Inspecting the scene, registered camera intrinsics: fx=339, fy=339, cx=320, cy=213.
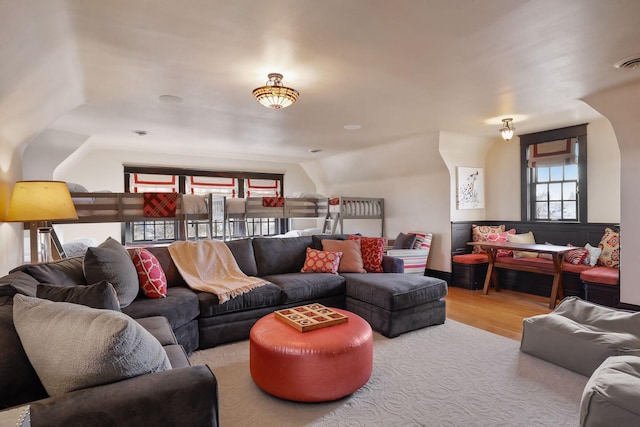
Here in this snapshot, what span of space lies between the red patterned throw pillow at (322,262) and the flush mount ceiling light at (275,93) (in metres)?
1.77

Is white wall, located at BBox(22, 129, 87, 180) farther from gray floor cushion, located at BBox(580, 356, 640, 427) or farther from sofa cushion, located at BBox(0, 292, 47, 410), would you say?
gray floor cushion, located at BBox(580, 356, 640, 427)

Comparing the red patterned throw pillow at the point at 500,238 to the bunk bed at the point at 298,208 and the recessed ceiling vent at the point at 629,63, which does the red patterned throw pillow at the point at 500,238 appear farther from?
the recessed ceiling vent at the point at 629,63

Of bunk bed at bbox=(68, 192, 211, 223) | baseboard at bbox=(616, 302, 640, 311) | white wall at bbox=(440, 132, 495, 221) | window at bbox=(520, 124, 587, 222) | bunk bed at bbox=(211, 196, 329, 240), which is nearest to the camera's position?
baseboard at bbox=(616, 302, 640, 311)

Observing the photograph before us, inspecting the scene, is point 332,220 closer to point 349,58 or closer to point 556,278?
point 556,278

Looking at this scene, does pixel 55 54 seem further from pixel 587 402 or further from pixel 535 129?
pixel 535 129

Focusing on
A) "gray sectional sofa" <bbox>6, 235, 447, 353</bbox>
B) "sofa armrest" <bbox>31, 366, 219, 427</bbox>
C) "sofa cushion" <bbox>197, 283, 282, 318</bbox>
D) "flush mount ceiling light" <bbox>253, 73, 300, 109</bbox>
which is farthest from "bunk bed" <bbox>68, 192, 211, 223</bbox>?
"sofa armrest" <bbox>31, 366, 219, 427</bbox>

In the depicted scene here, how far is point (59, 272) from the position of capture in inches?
88.2

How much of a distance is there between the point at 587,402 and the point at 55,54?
3.78 meters

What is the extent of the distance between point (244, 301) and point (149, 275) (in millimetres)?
827

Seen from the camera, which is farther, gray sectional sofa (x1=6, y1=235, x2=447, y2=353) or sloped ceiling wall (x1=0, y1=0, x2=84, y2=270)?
gray sectional sofa (x1=6, y1=235, x2=447, y2=353)

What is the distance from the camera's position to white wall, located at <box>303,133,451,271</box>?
18.2 feet

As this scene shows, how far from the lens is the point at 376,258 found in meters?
4.07

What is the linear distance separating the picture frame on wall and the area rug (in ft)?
10.1

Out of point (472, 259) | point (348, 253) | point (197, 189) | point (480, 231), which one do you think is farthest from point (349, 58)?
point (197, 189)
